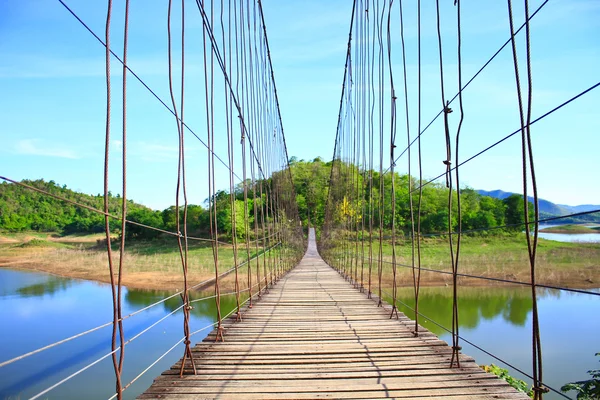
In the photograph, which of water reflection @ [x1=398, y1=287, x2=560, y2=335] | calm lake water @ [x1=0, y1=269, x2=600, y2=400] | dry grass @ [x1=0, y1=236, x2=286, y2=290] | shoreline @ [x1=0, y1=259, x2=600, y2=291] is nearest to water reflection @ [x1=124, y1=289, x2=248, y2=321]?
calm lake water @ [x1=0, y1=269, x2=600, y2=400]

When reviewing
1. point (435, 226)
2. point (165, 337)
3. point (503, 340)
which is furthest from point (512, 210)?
point (165, 337)

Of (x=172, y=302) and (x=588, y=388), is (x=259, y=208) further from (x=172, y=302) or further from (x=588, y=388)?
(x=588, y=388)

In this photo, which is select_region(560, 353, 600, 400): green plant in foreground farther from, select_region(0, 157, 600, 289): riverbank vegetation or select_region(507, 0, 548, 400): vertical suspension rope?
select_region(0, 157, 600, 289): riverbank vegetation

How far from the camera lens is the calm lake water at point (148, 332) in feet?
23.3

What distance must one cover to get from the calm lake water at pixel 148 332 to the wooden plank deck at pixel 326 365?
4.62 meters

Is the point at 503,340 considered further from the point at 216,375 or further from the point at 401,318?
the point at 216,375

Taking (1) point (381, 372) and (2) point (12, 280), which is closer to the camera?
(1) point (381, 372)

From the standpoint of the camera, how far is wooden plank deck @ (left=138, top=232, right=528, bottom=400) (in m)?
1.27

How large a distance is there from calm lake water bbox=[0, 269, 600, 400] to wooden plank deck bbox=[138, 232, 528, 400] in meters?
4.62

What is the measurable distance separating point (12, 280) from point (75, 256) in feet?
15.1

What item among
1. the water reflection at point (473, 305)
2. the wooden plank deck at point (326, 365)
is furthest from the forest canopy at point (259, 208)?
the water reflection at point (473, 305)

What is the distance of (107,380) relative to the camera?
725 centimetres

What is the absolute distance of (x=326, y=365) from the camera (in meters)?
1.56

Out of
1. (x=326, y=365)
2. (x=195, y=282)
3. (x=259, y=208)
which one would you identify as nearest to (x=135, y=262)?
(x=195, y=282)
